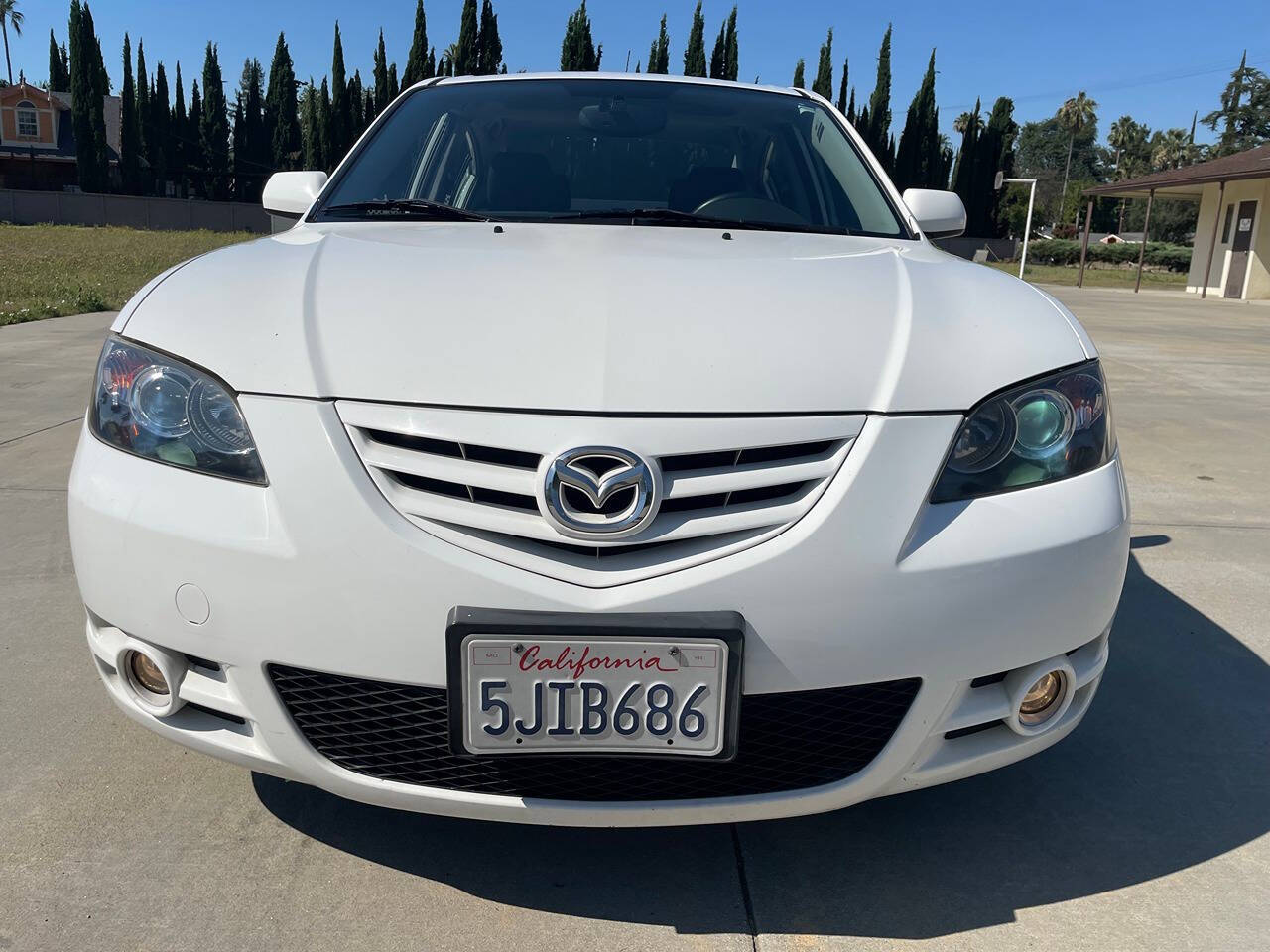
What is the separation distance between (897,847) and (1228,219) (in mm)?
26105

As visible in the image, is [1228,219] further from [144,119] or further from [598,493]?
[144,119]

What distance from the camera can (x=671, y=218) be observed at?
2.34 m

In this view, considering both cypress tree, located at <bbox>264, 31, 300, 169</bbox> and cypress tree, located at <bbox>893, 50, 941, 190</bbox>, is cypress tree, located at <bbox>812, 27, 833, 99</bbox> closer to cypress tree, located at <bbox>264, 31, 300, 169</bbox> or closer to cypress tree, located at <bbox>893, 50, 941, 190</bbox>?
cypress tree, located at <bbox>893, 50, 941, 190</bbox>

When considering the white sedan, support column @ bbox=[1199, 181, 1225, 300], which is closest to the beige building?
support column @ bbox=[1199, 181, 1225, 300]

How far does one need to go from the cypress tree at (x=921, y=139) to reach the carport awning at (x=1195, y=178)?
12.8 meters

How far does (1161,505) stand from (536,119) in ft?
9.50

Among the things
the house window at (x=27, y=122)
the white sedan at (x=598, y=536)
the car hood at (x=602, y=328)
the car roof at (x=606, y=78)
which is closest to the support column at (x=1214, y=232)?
the car roof at (x=606, y=78)

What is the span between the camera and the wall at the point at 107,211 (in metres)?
34.7

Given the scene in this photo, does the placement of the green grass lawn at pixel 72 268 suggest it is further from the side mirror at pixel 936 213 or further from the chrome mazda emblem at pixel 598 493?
the chrome mazda emblem at pixel 598 493

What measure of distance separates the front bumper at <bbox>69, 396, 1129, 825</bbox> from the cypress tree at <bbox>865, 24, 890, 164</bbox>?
4088 cm

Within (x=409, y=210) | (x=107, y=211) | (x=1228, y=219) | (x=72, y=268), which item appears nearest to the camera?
(x=409, y=210)

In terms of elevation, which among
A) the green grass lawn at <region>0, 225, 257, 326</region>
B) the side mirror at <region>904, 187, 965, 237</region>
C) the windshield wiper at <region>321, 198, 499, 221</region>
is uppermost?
the side mirror at <region>904, 187, 965, 237</region>

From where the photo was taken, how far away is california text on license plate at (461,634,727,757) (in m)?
1.33

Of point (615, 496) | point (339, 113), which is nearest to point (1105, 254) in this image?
point (339, 113)
